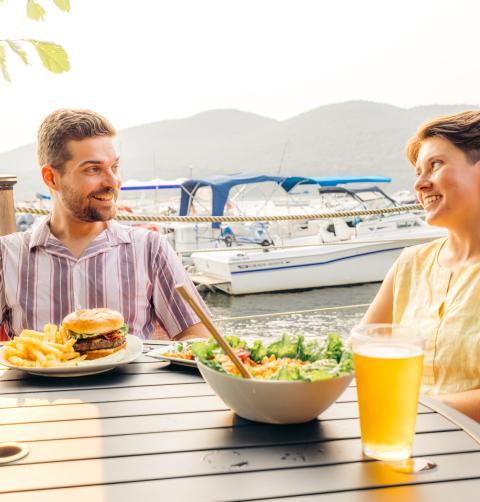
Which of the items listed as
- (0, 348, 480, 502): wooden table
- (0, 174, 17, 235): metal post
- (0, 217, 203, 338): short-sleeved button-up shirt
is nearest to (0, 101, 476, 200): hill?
(0, 174, 17, 235): metal post

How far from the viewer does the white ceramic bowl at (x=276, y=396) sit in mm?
943

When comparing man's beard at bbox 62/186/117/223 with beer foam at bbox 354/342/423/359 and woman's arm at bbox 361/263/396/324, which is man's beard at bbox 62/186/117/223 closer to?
woman's arm at bbox 361/263/396/324

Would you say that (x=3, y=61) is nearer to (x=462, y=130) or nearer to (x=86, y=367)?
(x=86, y=367)

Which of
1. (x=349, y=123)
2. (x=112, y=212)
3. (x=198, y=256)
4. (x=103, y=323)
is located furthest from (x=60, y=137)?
(x=349, y=123)

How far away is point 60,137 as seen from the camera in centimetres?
214

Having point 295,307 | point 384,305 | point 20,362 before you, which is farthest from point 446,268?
point 295,307

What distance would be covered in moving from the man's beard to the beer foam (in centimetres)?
140

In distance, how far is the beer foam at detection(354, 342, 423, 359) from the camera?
35.1 inches

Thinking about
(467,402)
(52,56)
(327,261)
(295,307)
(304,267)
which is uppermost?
(52,56)


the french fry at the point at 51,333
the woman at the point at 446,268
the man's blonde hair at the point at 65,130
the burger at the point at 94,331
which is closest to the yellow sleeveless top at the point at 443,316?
the woman at the point at 446,268

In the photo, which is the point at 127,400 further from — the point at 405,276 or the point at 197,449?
the point at 405,276

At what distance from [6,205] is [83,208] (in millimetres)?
606

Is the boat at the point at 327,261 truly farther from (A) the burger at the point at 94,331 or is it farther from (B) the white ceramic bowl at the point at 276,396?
(B) the white ceramic bowl at the point at 276,396

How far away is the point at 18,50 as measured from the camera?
2.90ft
